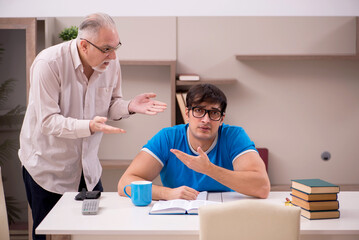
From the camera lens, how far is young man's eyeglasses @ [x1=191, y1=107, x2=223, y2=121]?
2.19 m

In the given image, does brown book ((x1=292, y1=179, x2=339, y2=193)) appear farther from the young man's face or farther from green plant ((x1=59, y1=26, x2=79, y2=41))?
green plant ((x1=59, y1=26, x2=79, y2=41))

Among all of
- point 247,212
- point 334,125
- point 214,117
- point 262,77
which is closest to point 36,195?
point 214,117

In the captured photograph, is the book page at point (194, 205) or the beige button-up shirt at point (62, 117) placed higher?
the beige button-up shirt at point (62, 117)

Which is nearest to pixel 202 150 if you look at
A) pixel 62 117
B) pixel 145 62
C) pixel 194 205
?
pixel 194 205

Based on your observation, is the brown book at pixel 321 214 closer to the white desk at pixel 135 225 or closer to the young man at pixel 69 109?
the white desk at pixel 135 225

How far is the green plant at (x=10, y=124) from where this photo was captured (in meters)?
3.36

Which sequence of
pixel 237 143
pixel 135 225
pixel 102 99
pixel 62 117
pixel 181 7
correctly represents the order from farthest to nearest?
pixel 181 7
pixel 102 99
pixel 237 143
pixel 62 117
pixel 135 225

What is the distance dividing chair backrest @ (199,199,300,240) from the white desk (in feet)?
0.29

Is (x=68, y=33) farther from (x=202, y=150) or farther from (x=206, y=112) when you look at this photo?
(x=202, y=150)

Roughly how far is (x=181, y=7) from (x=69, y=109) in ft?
5.93

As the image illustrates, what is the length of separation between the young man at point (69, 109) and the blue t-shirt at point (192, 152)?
174 mm

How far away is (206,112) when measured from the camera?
86.3 inches

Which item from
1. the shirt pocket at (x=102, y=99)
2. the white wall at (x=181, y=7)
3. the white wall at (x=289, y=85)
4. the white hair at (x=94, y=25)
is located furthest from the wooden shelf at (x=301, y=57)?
the white hair at (x=94, y=25)

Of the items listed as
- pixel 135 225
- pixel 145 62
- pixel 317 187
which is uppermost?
pixel 145 62
